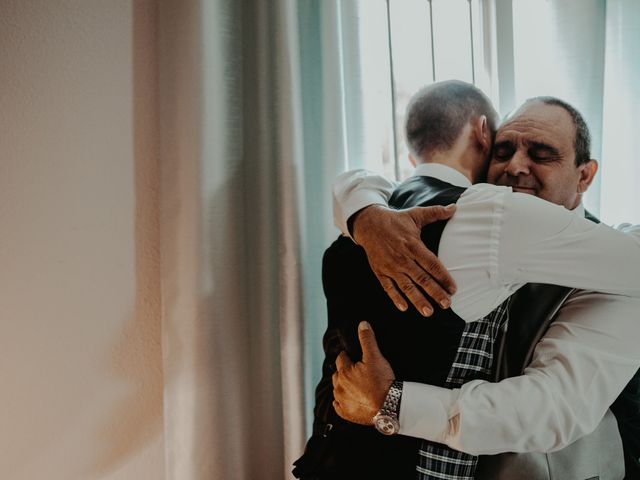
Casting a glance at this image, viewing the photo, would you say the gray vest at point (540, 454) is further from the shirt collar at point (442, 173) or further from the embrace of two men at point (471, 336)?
the shirt collar at point (442, 173)

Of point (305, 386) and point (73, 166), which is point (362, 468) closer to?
point (305, 386)

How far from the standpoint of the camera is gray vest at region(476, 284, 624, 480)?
0.93 metres

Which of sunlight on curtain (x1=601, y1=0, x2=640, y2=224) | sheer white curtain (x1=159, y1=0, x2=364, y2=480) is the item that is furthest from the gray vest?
sunlight on curtain (x1=601, y1=0, x2=640, y2=224)

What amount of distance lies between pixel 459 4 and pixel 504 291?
1264 millimetres

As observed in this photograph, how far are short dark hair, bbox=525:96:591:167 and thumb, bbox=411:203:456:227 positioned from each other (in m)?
0.56

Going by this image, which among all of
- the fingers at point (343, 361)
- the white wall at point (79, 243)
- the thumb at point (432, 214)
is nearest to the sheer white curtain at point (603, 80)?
the thumb at point (432, 214)

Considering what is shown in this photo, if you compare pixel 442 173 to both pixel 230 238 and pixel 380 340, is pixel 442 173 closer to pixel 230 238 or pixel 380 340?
pixel 380 340

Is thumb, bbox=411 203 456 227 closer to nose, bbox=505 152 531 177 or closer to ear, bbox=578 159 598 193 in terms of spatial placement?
nose, bbox=505 152 531 177

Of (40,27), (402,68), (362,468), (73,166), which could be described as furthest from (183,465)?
(402,68)

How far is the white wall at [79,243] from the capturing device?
47.9 inches

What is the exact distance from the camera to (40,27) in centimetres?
123

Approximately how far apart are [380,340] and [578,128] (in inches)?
30.9

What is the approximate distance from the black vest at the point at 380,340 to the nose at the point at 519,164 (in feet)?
0.99

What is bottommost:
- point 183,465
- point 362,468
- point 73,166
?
point 183,465
